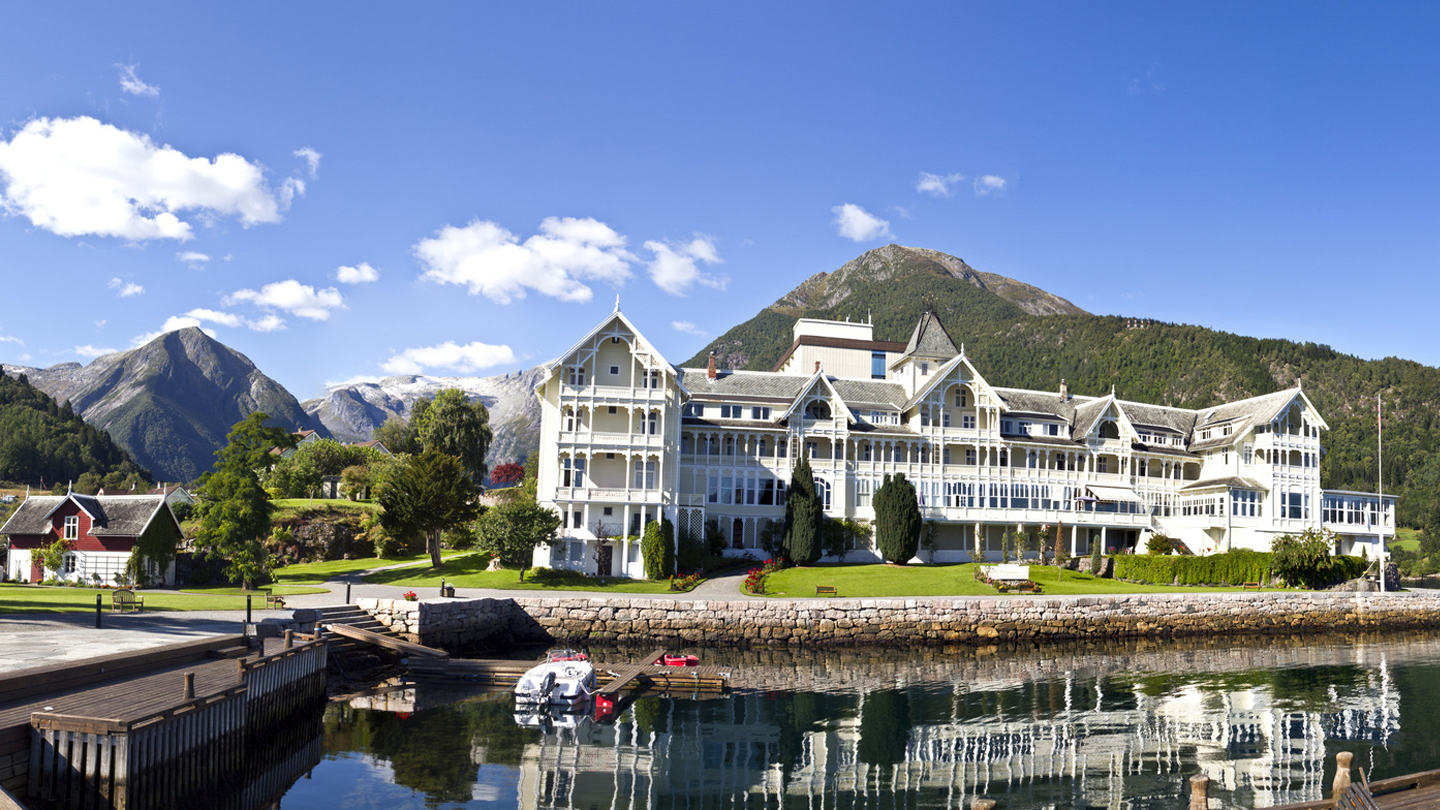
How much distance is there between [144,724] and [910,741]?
64.4 feet

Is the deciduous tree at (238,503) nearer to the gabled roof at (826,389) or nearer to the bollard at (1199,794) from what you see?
the gabled roof at (826,389)

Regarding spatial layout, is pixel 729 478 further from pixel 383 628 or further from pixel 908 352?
pixel 383 628

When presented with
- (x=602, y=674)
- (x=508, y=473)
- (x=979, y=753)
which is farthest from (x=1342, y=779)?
(x=508, y=473)

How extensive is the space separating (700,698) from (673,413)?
1314 inches

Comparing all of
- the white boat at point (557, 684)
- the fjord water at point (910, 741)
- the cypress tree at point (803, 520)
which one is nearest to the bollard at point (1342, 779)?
the fjord water at point (910, 741)

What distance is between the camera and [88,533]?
59.9m

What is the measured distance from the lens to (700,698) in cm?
3312

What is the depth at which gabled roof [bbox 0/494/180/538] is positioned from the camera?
59.7 m

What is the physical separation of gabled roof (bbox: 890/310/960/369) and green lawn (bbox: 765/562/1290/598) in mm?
21329

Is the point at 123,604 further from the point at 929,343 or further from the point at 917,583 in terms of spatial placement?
the point at 929,343

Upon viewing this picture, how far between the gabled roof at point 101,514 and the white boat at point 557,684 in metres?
41.5

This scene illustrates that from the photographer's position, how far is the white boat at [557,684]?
3073 centimetres

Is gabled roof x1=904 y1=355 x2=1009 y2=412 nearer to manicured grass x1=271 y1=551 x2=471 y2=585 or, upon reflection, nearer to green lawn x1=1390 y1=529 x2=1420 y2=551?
manicured grass x1=271 y1=551 x2=471 y2=585

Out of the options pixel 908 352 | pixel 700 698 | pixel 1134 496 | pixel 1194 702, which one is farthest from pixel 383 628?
pixel 1134 496
